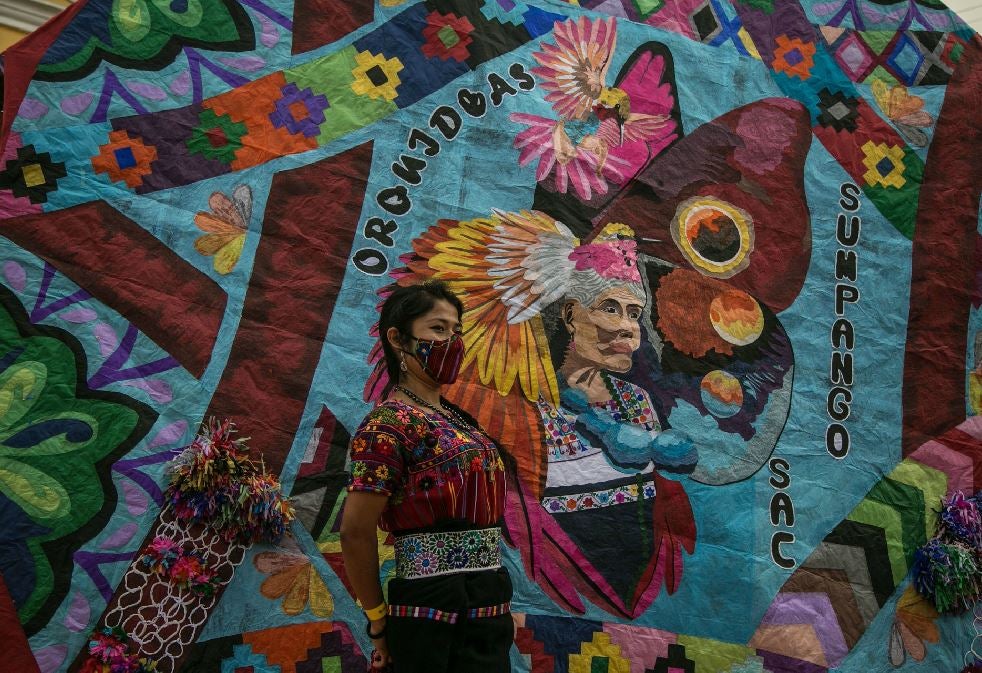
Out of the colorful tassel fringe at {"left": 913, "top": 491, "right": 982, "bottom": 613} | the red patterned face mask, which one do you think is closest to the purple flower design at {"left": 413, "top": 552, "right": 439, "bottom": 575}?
the red patterned face mask

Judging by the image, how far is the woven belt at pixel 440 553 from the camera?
205 cm

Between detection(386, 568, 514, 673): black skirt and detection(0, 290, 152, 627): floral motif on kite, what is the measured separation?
3.32 ft

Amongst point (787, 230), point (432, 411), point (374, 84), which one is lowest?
point (432, 411)

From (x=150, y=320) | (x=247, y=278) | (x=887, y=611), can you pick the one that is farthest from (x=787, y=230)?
(x=150, y=320)

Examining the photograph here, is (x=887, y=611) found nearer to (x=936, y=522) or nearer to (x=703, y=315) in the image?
(x=936, y=522)

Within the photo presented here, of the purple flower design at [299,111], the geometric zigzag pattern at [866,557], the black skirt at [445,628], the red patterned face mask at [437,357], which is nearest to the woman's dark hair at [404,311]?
the red patterned face mask at [437,357]

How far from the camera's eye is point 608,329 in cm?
330

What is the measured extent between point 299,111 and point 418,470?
1.51 metres

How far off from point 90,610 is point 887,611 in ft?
8.27

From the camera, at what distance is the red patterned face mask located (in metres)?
2.22

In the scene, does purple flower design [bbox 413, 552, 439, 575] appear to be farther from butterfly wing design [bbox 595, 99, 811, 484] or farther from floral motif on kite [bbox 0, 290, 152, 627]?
butterfly wing design [bbox 595, 99, 811, 484]

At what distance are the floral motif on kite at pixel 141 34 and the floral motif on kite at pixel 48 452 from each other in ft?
2.38

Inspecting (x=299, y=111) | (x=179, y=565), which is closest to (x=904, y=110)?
(x=299, y=111)

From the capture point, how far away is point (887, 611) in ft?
10.9
